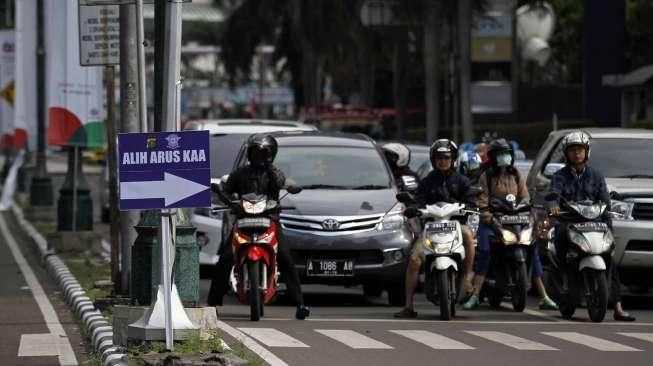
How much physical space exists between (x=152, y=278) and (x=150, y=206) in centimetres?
167

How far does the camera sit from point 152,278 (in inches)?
527

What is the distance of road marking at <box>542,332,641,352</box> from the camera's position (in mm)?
13766

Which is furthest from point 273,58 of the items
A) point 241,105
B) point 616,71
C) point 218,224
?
→ point 218,224

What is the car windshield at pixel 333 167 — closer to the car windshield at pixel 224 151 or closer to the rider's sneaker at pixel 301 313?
the car windshield at pixel 224 151

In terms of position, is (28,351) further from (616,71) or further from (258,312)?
(616,71)

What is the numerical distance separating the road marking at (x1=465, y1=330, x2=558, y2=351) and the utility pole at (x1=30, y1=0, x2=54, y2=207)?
21050 millimetres

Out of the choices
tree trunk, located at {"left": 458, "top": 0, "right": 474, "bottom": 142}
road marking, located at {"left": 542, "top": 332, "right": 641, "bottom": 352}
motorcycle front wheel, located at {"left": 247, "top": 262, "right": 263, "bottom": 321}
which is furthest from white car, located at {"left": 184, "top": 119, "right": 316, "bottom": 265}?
tree trunk, located at {"left": 458, "top": 0, "right": 474, "bottom": 142}

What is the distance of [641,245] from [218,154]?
19.4ft

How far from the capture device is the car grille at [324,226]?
700 inches

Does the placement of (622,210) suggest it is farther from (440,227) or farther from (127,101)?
(127,101)

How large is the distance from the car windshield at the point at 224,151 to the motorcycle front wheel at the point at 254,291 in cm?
516

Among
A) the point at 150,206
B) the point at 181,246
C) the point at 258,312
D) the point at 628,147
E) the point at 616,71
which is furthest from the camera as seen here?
the point at 616,71

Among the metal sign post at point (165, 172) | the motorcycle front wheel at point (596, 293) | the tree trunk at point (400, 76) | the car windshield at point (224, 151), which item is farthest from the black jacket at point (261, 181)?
the tree trunk at point (400, 76)

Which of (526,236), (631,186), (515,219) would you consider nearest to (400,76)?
(631,186)
